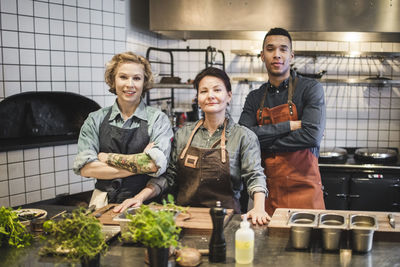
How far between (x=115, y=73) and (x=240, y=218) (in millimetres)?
1031

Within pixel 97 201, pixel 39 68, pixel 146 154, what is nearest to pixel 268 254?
pixel 146 154

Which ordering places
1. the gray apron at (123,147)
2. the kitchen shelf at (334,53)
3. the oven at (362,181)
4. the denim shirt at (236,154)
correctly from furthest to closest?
the kitchen shelf at (334,53), the oven at (362,181), the gray apron at (123,147), the denim shirt at (236,154)

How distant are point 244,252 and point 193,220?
0.46m

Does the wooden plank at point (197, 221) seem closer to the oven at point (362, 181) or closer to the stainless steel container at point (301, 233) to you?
the stainless steel container at point (301, 233)

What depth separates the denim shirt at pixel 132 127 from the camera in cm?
242

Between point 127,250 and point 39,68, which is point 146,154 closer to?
point 127,250

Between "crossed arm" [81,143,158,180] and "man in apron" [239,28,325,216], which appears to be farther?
"man in apron" [239,28,325,216]

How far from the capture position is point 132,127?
8.38 ft

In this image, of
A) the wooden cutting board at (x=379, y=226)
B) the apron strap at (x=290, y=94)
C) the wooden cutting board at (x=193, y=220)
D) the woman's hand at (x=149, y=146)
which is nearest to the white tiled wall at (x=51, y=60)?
the woman's hand at (x=149, y=146)

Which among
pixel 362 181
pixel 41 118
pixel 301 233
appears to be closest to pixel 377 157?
pixel 362 181

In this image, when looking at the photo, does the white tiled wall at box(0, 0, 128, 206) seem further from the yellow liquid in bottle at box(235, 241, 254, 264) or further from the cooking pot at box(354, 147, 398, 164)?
the yellow liquid in bottle at box(235, 241, 254, 264)

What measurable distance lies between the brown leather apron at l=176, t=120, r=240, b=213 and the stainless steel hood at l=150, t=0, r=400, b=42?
1912 millimetres

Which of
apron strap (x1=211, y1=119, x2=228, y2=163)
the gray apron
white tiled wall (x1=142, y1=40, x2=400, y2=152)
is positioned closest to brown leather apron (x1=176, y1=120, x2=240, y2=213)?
apron strap (x1=211, y1=119, x2=228, y2=163)

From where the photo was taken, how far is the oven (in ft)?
13.3
